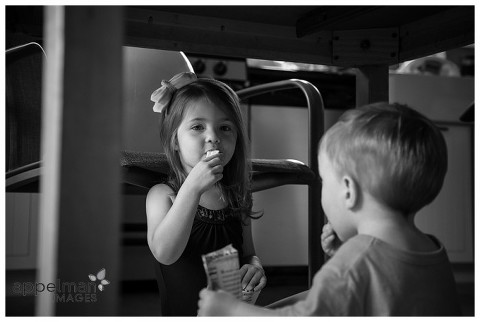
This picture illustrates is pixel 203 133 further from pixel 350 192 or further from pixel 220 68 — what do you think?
pixel 220 68

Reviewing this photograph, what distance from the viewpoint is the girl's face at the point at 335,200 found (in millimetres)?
738

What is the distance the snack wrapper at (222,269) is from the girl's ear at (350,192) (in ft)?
0.48

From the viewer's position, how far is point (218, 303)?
2.23 ft

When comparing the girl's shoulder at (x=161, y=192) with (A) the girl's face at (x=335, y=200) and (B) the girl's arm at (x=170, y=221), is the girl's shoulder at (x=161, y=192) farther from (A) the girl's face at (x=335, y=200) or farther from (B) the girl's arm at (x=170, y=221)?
(A) the girl's face at (x=335, y=200)

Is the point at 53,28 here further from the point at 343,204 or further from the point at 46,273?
the point at 343,204

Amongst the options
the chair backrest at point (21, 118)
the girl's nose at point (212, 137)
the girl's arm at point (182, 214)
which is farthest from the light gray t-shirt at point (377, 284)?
the chair backrest at point (21, 118)

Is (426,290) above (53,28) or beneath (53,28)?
beneath

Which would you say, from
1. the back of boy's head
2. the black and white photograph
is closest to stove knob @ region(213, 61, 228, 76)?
the black and white photograph

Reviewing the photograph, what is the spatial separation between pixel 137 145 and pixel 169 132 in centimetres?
29

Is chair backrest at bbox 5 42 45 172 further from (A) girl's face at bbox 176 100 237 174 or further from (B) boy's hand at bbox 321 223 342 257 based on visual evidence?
(B) boy's hand at bbox 321 223 342 257

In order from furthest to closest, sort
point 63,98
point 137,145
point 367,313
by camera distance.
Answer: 1. point 137,145
2. point 367,313
3. point 63,98

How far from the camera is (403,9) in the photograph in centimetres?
113

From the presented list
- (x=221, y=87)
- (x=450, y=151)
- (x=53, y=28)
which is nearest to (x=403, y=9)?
(x=221, y=87)

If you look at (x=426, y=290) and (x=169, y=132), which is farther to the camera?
(x=169, y=132)
